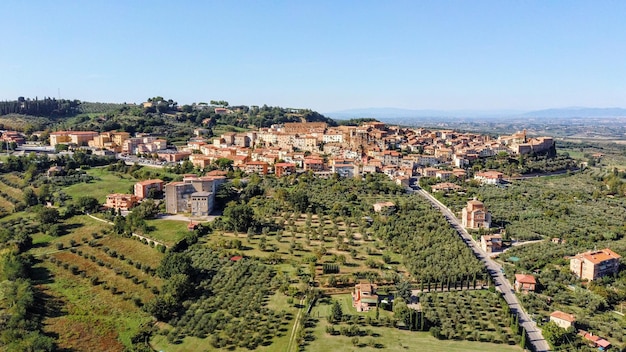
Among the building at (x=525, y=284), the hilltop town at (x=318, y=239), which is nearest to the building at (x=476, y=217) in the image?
the hilltop town at (x=318, y=239)

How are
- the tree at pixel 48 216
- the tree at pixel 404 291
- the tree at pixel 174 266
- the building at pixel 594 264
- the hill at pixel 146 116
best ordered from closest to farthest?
the tree at pixel 404 291 → the tree at pixel 174 266 → the building at pixel 594 264 → the tree at pixel 48 216 → the hill at pixel 146 116

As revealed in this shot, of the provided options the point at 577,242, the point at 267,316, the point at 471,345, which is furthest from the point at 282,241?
the point at 577,242

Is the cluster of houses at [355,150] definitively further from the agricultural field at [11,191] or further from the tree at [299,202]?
the agricultural field at [11,191]

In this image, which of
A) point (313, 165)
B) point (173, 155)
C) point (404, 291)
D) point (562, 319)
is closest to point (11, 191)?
point (173, 155)

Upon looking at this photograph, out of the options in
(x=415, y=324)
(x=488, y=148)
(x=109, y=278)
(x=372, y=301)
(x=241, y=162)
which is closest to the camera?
(x=415, y=324)

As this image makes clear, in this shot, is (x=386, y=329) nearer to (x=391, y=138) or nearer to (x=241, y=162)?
(x=241, y=162)

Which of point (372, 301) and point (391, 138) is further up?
point (391, 138)
